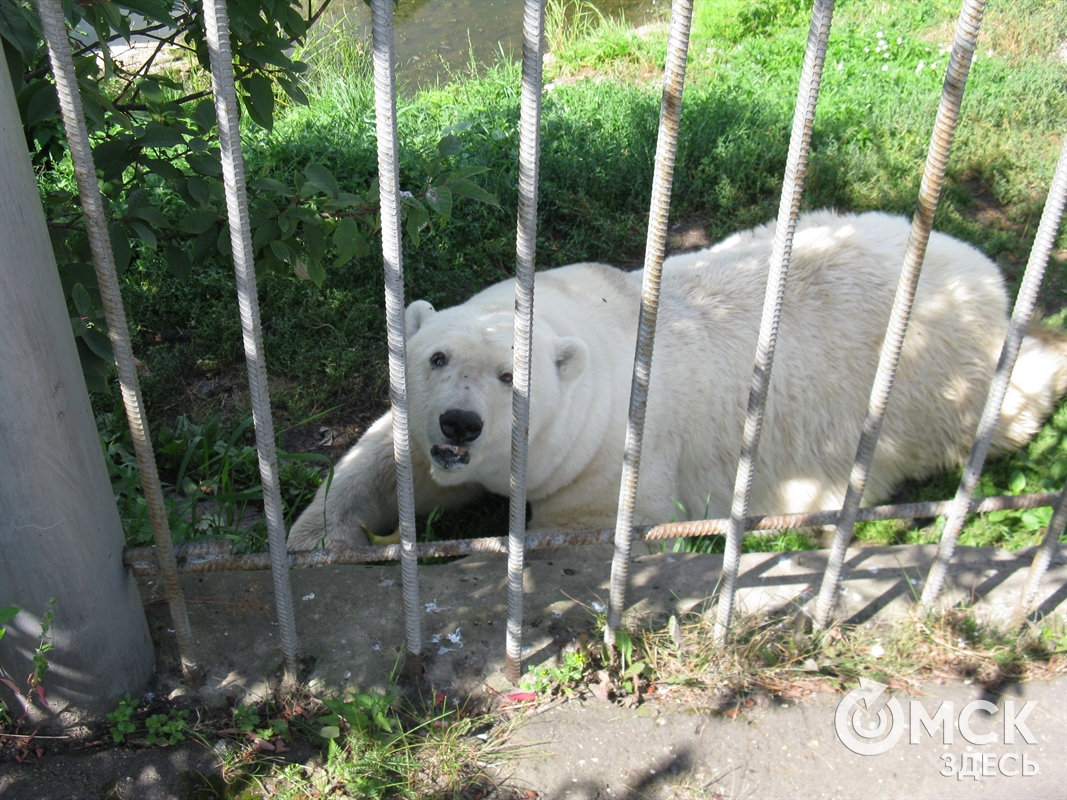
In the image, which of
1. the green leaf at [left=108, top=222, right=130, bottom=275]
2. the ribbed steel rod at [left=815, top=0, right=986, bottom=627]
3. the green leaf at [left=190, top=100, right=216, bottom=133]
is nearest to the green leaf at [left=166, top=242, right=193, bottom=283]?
the green leaf at [left=108, top=222, right=130, bottom=275]

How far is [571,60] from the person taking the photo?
7.38 meters

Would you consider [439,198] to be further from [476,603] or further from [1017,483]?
[1017,483]

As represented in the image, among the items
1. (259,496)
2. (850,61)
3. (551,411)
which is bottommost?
(259,496)

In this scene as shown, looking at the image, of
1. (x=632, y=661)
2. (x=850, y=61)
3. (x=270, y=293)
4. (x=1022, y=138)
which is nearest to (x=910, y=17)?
(x=850, y=61)

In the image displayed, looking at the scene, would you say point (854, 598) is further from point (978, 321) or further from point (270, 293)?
point (270, 293)

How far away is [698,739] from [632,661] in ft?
0.80

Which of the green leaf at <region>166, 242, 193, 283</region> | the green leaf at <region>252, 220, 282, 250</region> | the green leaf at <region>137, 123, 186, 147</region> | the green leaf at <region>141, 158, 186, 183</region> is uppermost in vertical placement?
the green leaf at <region>137, 123, 186, 147</region>

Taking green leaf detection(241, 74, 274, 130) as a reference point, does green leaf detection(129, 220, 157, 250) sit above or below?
below

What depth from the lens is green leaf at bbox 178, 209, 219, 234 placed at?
2395mm

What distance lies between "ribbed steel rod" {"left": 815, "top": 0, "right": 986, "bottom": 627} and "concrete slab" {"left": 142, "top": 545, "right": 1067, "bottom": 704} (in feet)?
0.76

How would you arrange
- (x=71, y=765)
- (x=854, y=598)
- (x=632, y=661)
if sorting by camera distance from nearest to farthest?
(x=71, y=765), (x=632, y=661), (x=854, y=598)

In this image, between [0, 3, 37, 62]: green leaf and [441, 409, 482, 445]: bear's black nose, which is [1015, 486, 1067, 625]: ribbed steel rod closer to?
[441, 409, 482, 445]: bear's black nose

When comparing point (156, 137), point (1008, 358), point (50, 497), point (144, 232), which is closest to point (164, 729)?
point (50, 497)

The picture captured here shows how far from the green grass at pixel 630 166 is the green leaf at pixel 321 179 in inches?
72.4
